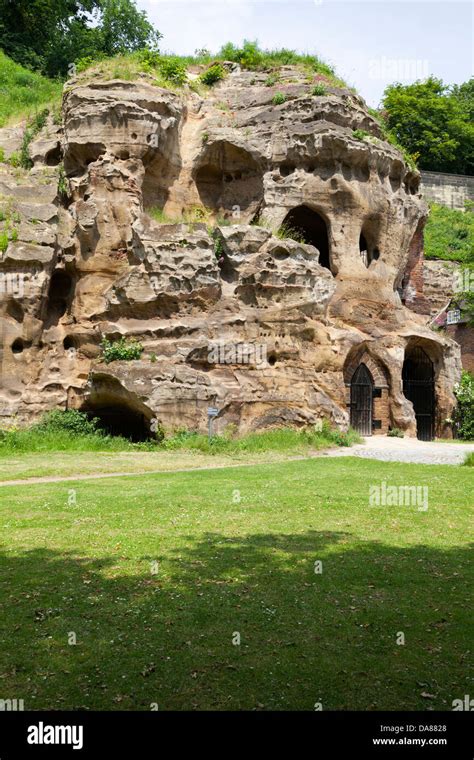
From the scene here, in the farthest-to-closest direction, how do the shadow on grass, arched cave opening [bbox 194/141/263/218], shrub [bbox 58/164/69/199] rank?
arched cave opening [bbox 194/141/263/218], shrub [bbox 58/164/69/199], the shadow on grass

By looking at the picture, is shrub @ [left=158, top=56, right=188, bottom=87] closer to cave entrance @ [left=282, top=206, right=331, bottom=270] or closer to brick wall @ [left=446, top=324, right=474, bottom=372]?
cave entrance @ [left=282, top=206, right=331, bottom=270]

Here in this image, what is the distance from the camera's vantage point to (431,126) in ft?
169

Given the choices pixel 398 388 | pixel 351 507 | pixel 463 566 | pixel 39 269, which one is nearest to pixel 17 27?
pixel 39 269

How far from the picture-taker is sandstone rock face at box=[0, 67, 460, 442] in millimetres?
20453

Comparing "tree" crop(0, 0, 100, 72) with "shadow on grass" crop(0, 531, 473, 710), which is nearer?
"shadow on grass" crop(0, 531, 473, 710)

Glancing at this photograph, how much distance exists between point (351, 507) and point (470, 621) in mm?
4798

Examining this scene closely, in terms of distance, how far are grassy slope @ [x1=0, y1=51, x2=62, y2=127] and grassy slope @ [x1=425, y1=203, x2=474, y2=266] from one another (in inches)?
893

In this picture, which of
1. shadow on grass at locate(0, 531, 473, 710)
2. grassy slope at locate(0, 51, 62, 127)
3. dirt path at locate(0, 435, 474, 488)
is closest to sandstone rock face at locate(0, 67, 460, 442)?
dirt path at locate(0, 435, 474, 488)

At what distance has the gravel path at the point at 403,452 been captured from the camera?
57.0 ft

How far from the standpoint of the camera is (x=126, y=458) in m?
16.5

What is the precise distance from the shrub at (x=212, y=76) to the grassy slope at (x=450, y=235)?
1628 centimetres

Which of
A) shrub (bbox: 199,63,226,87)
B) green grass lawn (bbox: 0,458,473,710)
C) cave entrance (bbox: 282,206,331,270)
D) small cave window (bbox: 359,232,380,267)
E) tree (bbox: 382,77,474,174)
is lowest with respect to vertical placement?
green grass lawn (bbox: 0,458,473,710)

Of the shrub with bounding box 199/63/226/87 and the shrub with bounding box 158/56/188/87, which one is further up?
the shrub with bounding box 199/63/226/87

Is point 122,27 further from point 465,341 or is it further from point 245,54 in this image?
point 465,341
